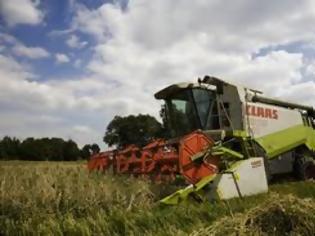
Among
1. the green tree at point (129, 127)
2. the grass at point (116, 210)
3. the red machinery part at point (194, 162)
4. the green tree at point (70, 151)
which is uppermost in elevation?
the green tree at point (129, 127)

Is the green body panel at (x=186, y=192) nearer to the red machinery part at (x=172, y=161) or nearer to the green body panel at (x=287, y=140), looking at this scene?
the red machinery part at (x=172, y=161)

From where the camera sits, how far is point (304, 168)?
1328 cm

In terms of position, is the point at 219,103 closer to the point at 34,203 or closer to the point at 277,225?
the point at 34,203

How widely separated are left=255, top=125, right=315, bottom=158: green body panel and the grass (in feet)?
9.97

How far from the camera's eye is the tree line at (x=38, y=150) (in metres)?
53.5

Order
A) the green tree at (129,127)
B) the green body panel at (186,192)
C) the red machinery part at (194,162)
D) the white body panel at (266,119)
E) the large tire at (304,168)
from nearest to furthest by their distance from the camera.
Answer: the green body panel at (186,192) → the red machinery part at (194,162) → the white body panel at (266,119) → the large tire at (304,168) → the green tree at (129,127)

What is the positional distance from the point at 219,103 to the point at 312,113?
16.1ft

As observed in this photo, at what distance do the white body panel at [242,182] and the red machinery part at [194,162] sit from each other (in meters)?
0.33

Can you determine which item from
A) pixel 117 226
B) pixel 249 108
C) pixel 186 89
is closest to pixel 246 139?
pixel 249 108

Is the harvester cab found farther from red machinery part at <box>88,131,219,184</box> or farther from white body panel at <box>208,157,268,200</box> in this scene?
red machinery part at <box>88,131,219,184</box>

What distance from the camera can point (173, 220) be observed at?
225 inches

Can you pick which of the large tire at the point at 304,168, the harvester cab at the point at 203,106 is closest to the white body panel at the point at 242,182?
the harvester cab at the point at 203,106

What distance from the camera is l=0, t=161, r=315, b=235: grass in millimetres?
4562

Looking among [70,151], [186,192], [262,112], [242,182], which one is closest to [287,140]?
[262,112]
